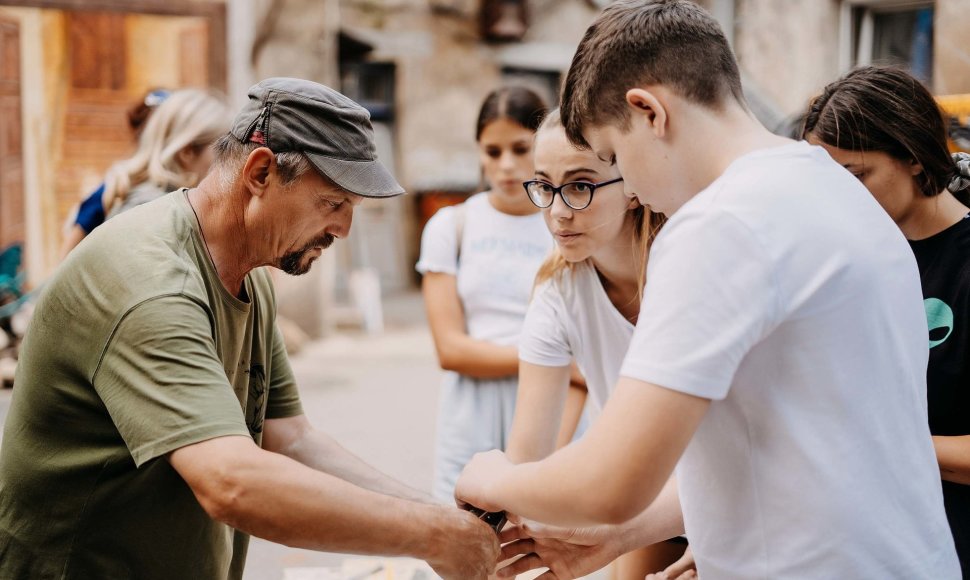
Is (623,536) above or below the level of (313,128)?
below

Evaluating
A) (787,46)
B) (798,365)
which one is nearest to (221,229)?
(798,365)

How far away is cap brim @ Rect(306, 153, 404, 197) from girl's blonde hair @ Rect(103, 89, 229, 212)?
70.5 inches

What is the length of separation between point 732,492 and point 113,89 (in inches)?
374

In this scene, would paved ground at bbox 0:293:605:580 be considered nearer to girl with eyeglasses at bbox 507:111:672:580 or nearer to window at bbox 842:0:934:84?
girl with eyeglasses at bbox 507:111:672:580

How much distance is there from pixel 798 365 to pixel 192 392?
0.93 metres

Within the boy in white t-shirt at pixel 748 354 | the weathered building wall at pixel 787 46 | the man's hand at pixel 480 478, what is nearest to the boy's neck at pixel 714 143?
the boy in white t-shirt at pixel 748 354

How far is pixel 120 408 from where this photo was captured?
1.58 metres

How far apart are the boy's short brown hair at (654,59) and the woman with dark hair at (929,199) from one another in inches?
33.4

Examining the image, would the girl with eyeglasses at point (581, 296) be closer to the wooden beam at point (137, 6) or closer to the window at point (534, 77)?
the wooden beam at point (137, 6)

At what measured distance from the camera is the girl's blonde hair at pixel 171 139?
11.7ft

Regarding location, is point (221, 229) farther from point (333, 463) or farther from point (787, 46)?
point (787, 46)

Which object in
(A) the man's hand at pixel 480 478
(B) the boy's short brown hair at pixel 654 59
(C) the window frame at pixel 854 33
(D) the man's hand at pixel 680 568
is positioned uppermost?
(C) the window frame at pixel 854 33

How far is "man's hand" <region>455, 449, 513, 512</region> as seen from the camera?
1.82 m

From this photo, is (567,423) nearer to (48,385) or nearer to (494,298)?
(494,298)
